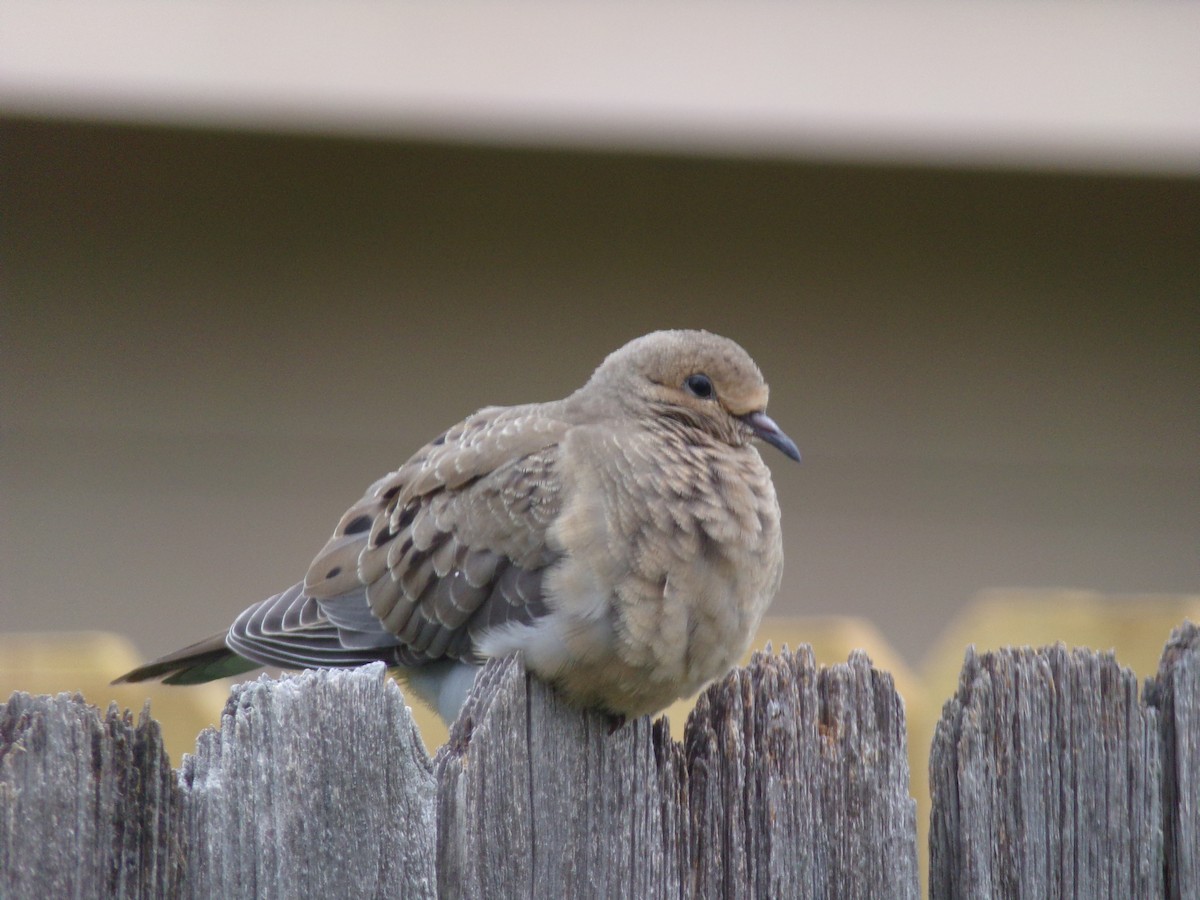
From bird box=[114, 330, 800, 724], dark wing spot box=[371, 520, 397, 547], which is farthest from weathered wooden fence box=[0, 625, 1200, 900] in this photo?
dark wing spot box=[371, 520, 397, 547]

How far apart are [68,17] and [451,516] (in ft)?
9.30

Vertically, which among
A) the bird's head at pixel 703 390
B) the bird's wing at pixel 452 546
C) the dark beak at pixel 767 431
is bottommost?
the bird's wing at pixel 452 546

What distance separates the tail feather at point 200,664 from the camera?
3.37 m

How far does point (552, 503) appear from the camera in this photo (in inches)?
130

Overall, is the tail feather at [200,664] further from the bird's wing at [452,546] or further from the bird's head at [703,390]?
the bird's head at [703,390]

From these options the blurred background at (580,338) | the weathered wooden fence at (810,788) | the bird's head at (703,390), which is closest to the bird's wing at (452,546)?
the bird's head at (703,390)

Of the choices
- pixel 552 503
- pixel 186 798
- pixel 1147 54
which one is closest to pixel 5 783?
pixel 186 798

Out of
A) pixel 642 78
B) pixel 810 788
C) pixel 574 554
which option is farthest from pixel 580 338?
pixel 810 788

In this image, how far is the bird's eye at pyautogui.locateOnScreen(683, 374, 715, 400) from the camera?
11.6 feet

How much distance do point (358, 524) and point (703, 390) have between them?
1077mm

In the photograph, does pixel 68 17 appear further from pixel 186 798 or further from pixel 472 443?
pixel 186 798

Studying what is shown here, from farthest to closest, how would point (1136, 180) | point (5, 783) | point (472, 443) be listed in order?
point (1136, 180) → point (472, 443) → point (5, 783)

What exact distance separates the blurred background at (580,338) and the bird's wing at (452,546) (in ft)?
7.19

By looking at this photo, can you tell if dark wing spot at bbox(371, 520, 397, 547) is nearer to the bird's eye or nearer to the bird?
the bird
